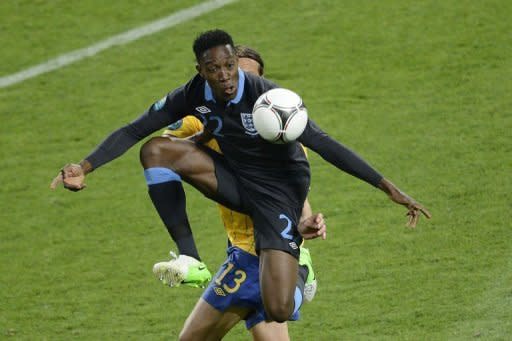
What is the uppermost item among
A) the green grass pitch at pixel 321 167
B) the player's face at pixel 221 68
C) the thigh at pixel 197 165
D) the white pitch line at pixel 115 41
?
the player's face at pixel 221 68

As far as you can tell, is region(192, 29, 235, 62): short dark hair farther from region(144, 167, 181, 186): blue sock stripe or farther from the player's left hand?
the player's left hand

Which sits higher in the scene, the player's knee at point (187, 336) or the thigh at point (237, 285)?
the thigh at point (237, 285)

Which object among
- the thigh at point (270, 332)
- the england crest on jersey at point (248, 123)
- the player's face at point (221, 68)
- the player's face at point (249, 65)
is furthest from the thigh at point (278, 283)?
the player's face at point (249, 65)

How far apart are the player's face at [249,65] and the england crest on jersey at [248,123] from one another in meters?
0.83

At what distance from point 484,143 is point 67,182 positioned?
20.5 ft

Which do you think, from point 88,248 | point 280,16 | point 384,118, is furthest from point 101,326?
point 280,16

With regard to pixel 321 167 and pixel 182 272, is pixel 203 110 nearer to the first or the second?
pixel 182 272

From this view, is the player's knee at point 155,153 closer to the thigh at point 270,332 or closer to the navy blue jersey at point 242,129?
the navy blue jersey at point 242,129

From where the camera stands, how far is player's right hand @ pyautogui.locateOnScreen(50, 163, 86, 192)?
7625 mm

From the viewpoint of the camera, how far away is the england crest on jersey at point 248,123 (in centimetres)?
774

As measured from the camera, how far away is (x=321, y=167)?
13.0 meters

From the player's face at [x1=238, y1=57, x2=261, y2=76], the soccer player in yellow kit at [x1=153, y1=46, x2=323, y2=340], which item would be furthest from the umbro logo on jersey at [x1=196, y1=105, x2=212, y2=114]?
the player's face at [x1=238, y1=57, x2=261, y2=76]

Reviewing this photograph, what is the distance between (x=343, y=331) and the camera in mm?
9703

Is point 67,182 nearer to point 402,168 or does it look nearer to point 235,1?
point 402,168
